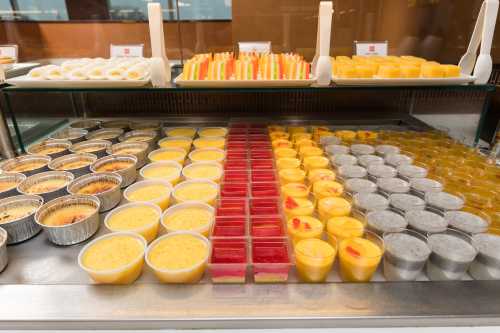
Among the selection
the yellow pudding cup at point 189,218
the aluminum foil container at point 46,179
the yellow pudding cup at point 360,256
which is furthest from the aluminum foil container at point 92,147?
the yellow pudding cup at point 360,256

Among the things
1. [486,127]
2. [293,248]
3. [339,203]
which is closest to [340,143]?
[339,203]

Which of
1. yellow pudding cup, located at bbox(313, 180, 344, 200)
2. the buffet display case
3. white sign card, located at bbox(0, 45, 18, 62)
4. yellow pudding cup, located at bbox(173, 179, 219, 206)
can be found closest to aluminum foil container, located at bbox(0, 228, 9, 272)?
the buffet display case

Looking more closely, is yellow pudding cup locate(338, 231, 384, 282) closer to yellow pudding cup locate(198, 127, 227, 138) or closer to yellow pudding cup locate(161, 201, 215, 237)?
yellow pudding cup locate(161, 201, 215, 237)

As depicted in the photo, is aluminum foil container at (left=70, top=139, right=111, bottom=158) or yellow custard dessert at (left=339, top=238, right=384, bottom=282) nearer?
yellow custard dessert at (left=339, top=238, right=384, bottom=282)

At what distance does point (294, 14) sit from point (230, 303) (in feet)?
8.36

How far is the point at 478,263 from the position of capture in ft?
3.90

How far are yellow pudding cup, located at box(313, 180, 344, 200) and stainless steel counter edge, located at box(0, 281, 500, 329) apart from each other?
0.50 meters

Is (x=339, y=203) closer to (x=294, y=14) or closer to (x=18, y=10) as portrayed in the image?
(x=294, y=14)

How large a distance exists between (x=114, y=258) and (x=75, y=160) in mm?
953

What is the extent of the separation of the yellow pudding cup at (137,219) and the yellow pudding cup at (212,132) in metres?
0.85

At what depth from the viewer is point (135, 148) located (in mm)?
2021

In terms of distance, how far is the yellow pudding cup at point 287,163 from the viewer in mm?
1813

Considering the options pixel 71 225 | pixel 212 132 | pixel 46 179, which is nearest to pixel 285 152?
pixel 212 132

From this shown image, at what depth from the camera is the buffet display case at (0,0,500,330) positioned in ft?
3.54
